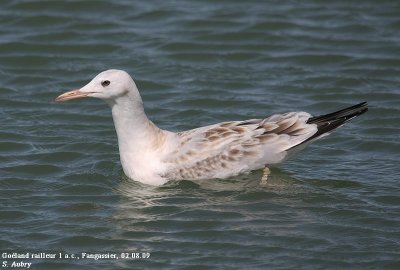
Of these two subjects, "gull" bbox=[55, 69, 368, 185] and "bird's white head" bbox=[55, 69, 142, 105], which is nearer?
"bird's white head" bbox=[55, 69, 142, 105]

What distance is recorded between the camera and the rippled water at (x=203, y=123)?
9.58 meters

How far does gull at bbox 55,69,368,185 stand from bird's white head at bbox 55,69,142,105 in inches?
6.0

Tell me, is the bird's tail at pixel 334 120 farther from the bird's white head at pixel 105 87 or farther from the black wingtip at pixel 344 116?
the bird's white head at pixel 105 87

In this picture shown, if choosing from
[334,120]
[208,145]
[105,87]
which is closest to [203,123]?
[208,145]

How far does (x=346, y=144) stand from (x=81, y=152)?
321 centimetres

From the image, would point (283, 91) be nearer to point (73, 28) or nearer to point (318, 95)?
point (318, 95)

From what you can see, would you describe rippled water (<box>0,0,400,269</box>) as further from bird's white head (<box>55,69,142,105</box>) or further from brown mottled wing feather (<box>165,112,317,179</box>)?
bird's white head (<box>55,69,142,105</box>)

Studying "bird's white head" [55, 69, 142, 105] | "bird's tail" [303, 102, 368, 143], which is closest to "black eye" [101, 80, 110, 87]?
"bird's white head" [55, 69, 142, 105]

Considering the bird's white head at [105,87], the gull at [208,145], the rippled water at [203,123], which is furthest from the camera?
the gull at [208,145]

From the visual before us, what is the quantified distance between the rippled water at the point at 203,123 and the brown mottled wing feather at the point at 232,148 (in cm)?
19

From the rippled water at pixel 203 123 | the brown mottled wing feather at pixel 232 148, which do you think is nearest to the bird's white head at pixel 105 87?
the brown mottled wing feather at pixel 232 148

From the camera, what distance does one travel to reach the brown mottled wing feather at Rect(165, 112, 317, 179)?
10906 millimetres

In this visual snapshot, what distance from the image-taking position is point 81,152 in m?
11.9

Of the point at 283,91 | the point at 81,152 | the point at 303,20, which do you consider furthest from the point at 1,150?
the point at 303,20
